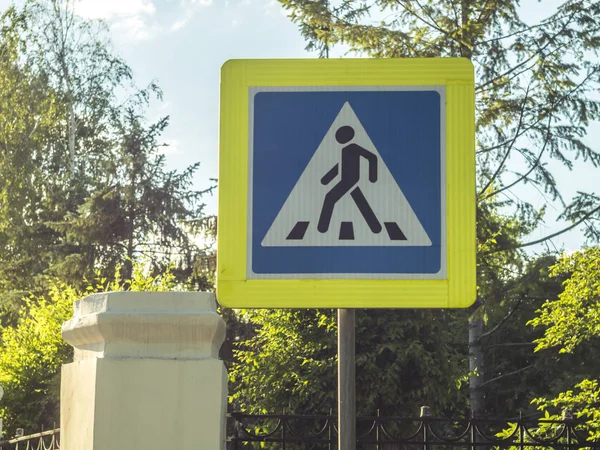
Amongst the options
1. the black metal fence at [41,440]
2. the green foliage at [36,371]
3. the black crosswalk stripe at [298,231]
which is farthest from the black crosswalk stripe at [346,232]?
the green foliage at [36,371]

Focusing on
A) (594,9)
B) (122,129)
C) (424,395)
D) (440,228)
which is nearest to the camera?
(440,228)

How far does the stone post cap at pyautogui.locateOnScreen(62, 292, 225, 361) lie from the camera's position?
7.60ft

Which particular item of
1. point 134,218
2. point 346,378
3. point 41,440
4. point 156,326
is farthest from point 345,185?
point 134,218

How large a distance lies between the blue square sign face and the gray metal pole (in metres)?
0.11

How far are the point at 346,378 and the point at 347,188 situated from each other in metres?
0.40

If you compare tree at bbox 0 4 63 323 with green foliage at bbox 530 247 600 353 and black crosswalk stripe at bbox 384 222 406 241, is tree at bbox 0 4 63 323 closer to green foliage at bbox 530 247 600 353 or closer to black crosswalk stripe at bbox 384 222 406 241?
green foliage at bbox 530 247 600 353

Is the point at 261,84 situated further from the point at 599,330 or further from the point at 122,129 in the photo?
the point at 122,129

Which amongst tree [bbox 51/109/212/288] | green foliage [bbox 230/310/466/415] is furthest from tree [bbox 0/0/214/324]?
green foliage [bbox 230/310/466/415]

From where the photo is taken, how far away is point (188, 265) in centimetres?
2125

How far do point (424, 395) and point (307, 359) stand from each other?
139cm

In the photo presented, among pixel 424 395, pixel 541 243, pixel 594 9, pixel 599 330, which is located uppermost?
pixel 594 9

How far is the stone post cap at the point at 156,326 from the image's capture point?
232 centimetres

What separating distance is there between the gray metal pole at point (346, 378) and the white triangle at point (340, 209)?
170 millimetres

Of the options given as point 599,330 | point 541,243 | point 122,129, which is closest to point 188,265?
point 122,129
